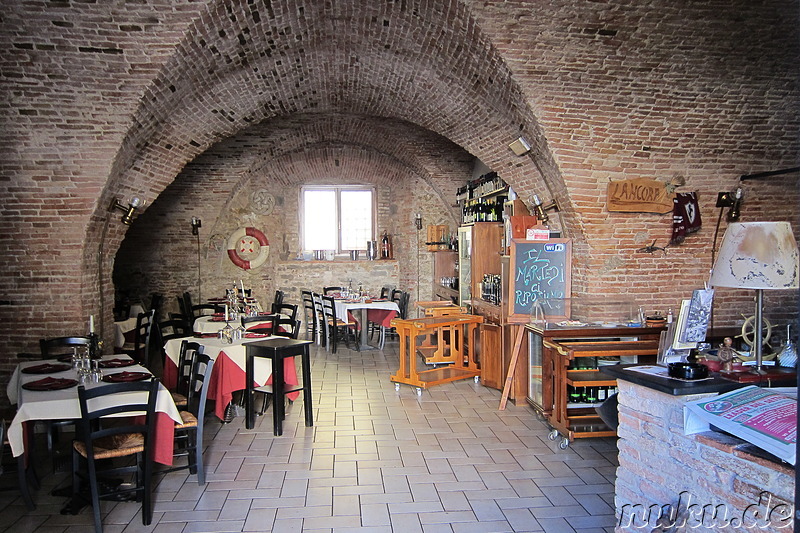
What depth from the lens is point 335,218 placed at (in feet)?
42.1

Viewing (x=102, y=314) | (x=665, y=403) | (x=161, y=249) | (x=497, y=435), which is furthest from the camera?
(x=161, y=249)

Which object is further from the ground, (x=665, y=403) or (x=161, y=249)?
(x=161, y=249)

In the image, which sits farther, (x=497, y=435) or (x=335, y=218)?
(x=335, y=218)

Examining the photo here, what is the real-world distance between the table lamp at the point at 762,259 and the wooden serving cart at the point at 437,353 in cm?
391

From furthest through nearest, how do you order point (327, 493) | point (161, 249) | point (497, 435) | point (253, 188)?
point (253, 188), point (161, 249), point (497, 435), point (327, 493)

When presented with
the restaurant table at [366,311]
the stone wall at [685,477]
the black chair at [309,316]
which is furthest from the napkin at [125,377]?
the black chair at [309,316]

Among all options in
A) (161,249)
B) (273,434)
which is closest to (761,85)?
(273,434)

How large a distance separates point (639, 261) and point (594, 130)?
1.54m

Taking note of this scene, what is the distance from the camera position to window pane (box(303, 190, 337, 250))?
12781mm

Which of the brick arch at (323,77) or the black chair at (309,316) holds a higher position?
the brick arch at (323,77)

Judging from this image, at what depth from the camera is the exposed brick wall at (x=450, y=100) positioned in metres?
5.46

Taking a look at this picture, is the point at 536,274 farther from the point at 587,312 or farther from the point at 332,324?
the point at 332,324

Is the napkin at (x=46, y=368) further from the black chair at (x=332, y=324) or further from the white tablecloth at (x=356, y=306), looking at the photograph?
the white tablecloth at (x=356, y=306)

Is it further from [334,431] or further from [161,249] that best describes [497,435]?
[161,249]
